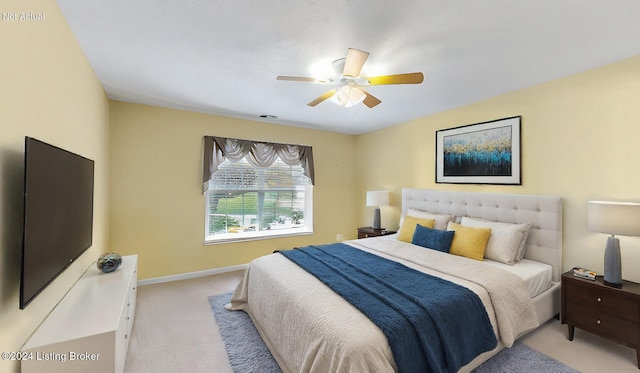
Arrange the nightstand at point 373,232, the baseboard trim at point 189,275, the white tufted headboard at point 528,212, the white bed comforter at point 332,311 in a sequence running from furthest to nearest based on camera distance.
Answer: the nightstand at point 373,232 → the baseboard trim at point 189,275 → the white tufted headboard at point 528,212 → the white bed comforter at point 332,311

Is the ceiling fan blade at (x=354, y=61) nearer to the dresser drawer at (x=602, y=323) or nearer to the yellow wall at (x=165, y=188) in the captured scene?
the yellow wall at (x=165, y=188)

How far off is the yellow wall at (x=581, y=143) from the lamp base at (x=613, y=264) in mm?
282

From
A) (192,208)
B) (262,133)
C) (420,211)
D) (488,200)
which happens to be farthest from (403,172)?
(192,208)

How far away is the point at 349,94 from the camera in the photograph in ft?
7.51

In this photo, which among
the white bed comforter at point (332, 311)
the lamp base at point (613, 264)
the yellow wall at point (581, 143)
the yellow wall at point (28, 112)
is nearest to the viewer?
the yellow wall at point (28, 112)

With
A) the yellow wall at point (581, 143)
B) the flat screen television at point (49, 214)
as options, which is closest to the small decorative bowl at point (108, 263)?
the flat screen television at point (49, 214)

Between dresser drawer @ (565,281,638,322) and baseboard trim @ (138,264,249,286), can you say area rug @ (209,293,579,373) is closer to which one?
dresser drawer @ (565,281,638,322)

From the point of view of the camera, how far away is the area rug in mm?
1907

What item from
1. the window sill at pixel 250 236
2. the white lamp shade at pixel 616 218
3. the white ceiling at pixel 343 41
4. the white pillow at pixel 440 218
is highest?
the white ceiling at pixel 343 41

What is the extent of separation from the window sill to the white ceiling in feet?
7.02

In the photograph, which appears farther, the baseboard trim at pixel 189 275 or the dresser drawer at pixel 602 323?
the baseboard trim at pixel 189 275

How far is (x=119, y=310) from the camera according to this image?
1637mm

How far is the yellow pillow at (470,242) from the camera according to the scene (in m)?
2.69

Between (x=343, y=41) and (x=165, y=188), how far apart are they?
3.06 metres
